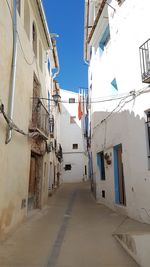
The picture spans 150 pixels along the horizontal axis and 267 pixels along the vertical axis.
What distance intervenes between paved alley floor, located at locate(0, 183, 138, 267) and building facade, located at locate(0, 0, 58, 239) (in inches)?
23.9

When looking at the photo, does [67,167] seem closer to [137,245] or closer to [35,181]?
[35,181]

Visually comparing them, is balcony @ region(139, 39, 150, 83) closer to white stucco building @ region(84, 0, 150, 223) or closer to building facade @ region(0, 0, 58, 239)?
white stucco building @ region(84, 0, 150, 223)

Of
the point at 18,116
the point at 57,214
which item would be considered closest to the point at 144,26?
the point at 18,116

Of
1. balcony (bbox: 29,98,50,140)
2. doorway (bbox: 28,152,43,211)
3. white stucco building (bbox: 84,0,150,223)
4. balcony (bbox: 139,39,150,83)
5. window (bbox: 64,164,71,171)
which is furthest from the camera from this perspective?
window (bbox: 64,164,71,171)

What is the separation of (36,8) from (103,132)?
634cm

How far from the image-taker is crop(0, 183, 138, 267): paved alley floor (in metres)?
4.43

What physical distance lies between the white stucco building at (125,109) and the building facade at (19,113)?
308 centimetres

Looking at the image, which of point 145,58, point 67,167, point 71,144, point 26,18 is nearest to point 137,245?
point 145,58

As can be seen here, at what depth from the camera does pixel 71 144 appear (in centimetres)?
3030

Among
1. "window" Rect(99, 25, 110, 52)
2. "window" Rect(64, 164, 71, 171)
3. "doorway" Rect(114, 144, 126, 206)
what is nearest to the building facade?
"window" Rect(99, 25, 110, 52)

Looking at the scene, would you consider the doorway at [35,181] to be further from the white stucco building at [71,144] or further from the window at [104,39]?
the white stucco building at [71,144]

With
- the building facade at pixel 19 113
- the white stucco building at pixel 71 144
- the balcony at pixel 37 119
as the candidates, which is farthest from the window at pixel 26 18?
the white stucco building at pixel 71 144

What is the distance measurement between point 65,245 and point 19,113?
13.4 ft

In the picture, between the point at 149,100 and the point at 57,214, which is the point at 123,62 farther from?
the point at 57,214
